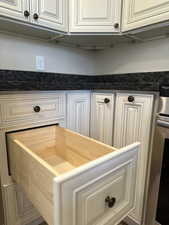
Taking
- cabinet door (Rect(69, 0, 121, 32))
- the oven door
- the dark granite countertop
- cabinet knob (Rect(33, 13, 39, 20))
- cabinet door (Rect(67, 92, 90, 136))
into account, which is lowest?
the oven door

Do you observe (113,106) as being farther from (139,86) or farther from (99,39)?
(99,39)

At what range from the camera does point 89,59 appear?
1.58 metres

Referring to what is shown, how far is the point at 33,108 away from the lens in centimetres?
84

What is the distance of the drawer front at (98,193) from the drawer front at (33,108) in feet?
1.75

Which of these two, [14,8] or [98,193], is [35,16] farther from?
[98,193]

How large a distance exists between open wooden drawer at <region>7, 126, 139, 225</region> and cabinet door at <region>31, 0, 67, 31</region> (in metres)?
0.75

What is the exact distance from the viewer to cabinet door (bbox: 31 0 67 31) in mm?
898

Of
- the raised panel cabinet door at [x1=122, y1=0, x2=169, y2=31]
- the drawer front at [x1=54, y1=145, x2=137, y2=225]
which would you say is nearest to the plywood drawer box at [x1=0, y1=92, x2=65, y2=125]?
the drawer front at [x1=54, y1=145, x2=137, y2=225]

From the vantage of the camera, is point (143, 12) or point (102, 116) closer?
point (143, 12)

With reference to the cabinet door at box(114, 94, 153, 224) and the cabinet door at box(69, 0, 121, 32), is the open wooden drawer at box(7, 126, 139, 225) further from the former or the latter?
the cabinet door at box(69, 0, 121, 32)

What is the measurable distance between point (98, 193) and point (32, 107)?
59 centimetres

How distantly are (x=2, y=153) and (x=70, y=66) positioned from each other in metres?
1.02

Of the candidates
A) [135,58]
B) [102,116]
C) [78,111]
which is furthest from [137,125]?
[135,58]

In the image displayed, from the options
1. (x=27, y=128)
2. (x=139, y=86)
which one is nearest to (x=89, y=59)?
(x=139, y=86)
